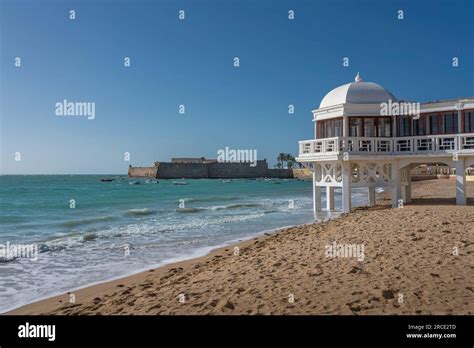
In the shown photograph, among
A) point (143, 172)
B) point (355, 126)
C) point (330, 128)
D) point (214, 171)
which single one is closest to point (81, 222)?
point (330, 128)

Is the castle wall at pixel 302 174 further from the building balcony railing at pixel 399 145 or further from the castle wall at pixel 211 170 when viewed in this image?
the building balcony railing at pixel 399 145

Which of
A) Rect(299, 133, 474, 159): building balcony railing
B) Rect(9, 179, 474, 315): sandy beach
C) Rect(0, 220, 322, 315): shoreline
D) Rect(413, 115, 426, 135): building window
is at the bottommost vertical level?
Rect(0, 220, 322, 315): shoreline

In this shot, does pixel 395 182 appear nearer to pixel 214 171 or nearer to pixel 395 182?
pixel 395 182

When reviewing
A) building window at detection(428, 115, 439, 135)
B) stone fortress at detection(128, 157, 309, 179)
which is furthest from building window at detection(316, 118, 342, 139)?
stone fortress at detection(128, 157, 309, 179)

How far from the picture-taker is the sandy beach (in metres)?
6.20

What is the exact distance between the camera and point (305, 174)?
14775 centimetres

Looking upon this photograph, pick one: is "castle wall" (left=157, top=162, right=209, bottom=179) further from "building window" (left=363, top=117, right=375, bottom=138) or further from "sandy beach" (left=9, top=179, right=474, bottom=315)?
"sandy beach" (left=9, top=179, right=474, bottom=315)

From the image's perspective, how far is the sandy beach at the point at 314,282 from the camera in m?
6.20

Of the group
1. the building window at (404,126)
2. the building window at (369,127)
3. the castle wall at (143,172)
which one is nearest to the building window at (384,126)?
the building window at (369,127)

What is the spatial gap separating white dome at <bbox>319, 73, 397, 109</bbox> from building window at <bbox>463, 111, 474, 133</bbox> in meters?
3.21
